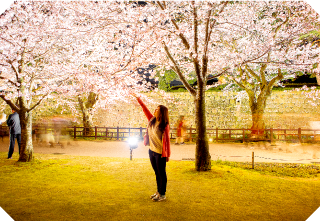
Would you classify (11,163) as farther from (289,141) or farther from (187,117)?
(289,141)

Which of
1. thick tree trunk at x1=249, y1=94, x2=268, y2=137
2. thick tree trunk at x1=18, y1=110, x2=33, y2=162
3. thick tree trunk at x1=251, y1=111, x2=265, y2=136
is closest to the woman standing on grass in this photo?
thick tree trunk at x1=18, y1=110, x2=33, y2=162

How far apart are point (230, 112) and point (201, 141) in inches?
512

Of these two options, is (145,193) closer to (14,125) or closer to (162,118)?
(162,118)

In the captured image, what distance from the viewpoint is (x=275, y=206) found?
12.9 feet

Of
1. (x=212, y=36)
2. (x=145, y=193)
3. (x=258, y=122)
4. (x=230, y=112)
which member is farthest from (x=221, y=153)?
(x=230, y=112)

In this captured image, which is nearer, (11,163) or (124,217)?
(124,217)

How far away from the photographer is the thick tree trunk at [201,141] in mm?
6281

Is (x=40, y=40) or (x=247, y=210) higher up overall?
(x=40, y=40)

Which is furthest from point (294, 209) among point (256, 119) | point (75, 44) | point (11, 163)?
point (256, 119)

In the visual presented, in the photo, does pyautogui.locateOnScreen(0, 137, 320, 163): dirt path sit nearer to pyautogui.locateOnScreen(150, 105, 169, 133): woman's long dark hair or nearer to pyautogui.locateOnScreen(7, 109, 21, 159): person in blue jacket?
pyautogui.locateOnScreen(7, 109, 21, 159): person in blue jacket

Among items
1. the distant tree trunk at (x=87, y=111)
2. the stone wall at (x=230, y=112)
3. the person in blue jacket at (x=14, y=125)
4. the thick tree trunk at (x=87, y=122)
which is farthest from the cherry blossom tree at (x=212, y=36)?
the thick tree trunk at (x=87, y=122)

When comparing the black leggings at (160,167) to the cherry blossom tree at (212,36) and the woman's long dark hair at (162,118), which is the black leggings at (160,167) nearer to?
the woman's long dark hair at (162,118)

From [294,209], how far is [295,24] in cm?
1230

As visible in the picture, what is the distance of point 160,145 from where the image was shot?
12.4ft
